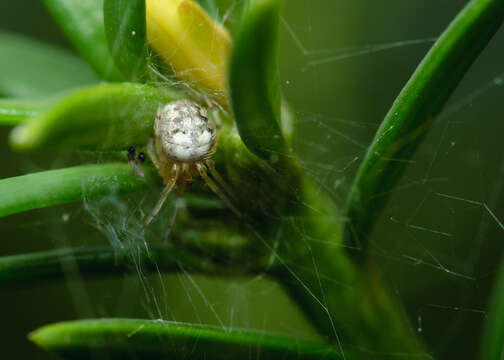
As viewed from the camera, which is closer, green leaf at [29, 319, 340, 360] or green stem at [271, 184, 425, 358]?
green leaf at [29, 319, 340, 360]

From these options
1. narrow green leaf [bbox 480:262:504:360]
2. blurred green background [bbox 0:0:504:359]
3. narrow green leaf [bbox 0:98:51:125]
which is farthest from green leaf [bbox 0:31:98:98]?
narrow green leaf [bbox 480:262:504:360]

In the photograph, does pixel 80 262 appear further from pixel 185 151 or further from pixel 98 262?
pixel 185 151

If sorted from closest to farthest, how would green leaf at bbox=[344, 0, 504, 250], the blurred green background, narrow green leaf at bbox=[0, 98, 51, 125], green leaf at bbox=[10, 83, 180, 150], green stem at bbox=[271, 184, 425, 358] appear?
green leaf at bbox=[10, 83, 180, 150] < green leaf at bbox=[344, 0, 504, 250] < narrow green leaf at bbox=[0, 98, 51, 125] < green stem at bbox=[271, 184, 425, 358] < the blurred green background

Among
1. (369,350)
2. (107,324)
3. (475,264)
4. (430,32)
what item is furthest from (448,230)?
(107,324)

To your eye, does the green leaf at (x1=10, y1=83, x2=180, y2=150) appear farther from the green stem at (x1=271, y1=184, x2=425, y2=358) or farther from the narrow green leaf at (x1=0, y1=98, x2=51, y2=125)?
the green stem at (x1=271, y1=184, x2=425, y2=358)

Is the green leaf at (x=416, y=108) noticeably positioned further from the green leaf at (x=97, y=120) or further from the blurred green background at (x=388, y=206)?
the blurred green background at (x=388, y=206)

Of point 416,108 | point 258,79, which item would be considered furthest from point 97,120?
point 416,108
